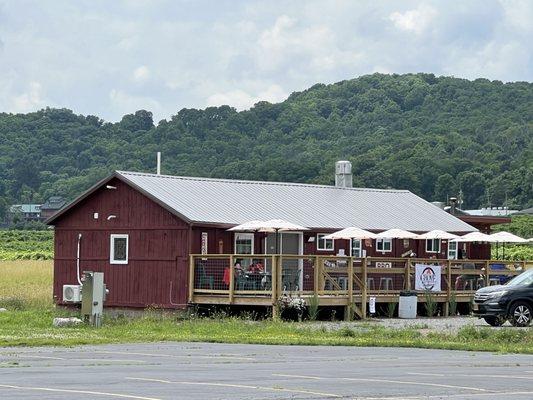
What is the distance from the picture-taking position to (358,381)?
18766 mm

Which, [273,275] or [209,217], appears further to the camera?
[209,217]

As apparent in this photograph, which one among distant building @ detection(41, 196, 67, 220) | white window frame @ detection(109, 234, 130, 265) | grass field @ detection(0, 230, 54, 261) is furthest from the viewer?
distant building @ detection(41, 196, 67, 220)

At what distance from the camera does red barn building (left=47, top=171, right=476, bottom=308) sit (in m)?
41.0

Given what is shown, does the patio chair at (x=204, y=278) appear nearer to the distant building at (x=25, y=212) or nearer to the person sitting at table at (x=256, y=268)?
the person sitting at table at (x=256, y=268)

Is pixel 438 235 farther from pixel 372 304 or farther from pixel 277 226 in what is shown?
pixel 277 226

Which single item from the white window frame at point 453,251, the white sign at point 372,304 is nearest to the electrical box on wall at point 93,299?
the white sign at point 372,304

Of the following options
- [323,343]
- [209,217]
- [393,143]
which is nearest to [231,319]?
[209,217]

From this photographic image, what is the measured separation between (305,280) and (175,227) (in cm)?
448

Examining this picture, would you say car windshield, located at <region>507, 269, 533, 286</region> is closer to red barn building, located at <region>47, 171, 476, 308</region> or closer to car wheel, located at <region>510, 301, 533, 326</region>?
car wheel, located at <region>510, 301, 533, 326</region>

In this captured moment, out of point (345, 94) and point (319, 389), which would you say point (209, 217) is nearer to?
point (319, 389)

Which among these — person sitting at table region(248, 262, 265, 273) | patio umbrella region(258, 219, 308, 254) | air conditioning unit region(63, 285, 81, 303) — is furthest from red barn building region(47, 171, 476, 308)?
air conditioning unit region(63, 285, 81, 303)

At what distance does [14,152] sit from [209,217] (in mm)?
137555

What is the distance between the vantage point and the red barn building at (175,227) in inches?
1615

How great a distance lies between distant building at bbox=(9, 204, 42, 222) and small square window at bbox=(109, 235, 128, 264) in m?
104
